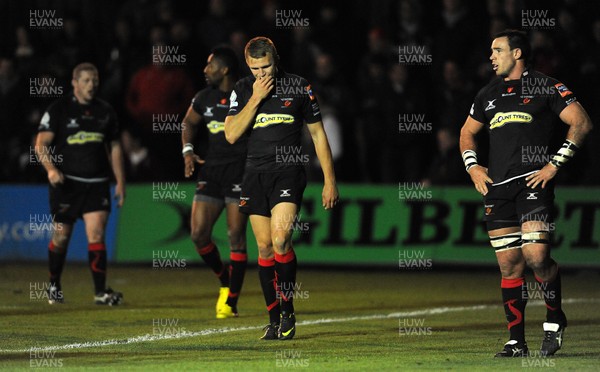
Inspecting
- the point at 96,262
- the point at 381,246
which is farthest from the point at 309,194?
the point at 96,262

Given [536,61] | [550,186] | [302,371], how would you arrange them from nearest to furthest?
[302,371], [550,186], [536,61]

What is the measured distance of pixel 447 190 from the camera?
61.9 ft

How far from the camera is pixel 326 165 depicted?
1096cm

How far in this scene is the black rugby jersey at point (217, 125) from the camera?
1335cm

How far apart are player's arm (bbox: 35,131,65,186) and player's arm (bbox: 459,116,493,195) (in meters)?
5.99

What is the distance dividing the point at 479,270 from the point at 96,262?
6.60m

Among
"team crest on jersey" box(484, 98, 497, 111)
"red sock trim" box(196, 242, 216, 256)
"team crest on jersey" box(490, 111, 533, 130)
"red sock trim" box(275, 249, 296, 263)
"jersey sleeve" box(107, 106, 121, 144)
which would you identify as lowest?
"red sock trim" box(196, 242, 216, 256)

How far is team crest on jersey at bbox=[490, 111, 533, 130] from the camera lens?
388 inches

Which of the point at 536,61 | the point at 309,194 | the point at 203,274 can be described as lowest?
the point at 203,274

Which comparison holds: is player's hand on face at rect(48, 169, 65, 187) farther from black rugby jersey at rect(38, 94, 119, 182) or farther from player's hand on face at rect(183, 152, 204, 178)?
player's hand on face at rect(183, 152, 204, 178)

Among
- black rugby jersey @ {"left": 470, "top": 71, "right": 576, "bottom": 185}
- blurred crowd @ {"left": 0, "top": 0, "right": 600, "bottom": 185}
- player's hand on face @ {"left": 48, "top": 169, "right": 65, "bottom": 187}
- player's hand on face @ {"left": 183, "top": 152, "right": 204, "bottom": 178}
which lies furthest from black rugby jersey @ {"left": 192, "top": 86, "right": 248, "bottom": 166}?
blurred crowd @ {"left": 0, "top": 0, "right": 600, "bottom": 185}

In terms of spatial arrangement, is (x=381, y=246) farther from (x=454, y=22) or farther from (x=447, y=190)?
(x=454, y=22)

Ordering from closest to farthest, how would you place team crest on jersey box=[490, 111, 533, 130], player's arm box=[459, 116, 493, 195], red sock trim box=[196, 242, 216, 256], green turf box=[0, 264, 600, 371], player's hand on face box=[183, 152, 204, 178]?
green turf box=[0, 264, 600, 371], team crest on jersey box=[490, 111, 533, 130], player's arm box=[459, 116, 493, 195], player's hand on face box=[183, 152, 204, 178], red sock trim box=[196, 242, 216, 256]

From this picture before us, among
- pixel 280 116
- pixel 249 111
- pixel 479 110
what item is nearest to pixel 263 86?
pixel 249 111
